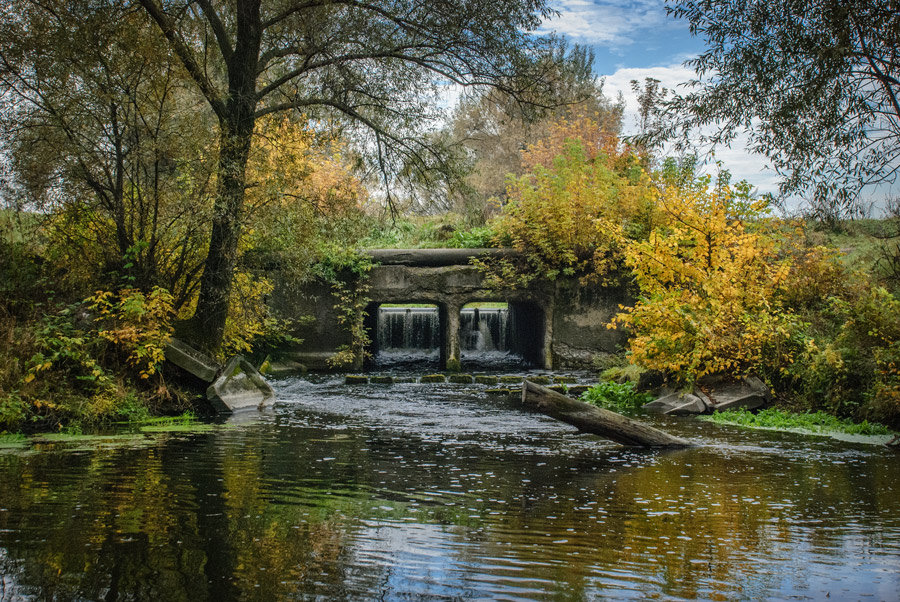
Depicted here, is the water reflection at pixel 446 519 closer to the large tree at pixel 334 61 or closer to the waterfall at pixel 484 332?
the large tree at pixel 334 61

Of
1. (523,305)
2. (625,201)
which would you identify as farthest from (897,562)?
(523,305)

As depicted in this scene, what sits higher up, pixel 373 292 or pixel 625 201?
pixel 625 201

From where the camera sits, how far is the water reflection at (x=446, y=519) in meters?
3.59

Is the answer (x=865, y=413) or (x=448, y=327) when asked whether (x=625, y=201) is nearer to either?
A: (x=448, y=327)

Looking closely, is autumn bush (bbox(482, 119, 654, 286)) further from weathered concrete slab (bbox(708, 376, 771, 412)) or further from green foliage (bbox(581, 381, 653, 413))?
weathered concrete slab (bbox(708, 376, 771, 412))

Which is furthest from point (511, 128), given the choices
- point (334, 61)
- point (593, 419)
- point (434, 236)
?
point (593, 419)

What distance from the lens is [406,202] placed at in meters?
12.7

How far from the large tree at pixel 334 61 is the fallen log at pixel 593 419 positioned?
5411 mm

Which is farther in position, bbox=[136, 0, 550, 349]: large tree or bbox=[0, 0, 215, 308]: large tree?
bbox=[136, 0, 550, 349]: large tree

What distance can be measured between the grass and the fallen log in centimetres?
224

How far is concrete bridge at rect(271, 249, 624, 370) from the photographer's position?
1792 centimetres

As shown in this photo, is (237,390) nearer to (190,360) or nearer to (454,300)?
(190,360)

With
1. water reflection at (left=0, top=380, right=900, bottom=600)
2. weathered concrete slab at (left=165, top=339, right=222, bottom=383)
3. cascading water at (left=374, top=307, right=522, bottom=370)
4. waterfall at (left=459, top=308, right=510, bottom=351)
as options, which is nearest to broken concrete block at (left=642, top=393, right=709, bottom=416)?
water reflection at (left=0, top=380, right=900, bottom=600)

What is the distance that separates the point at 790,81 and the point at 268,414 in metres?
8.37
